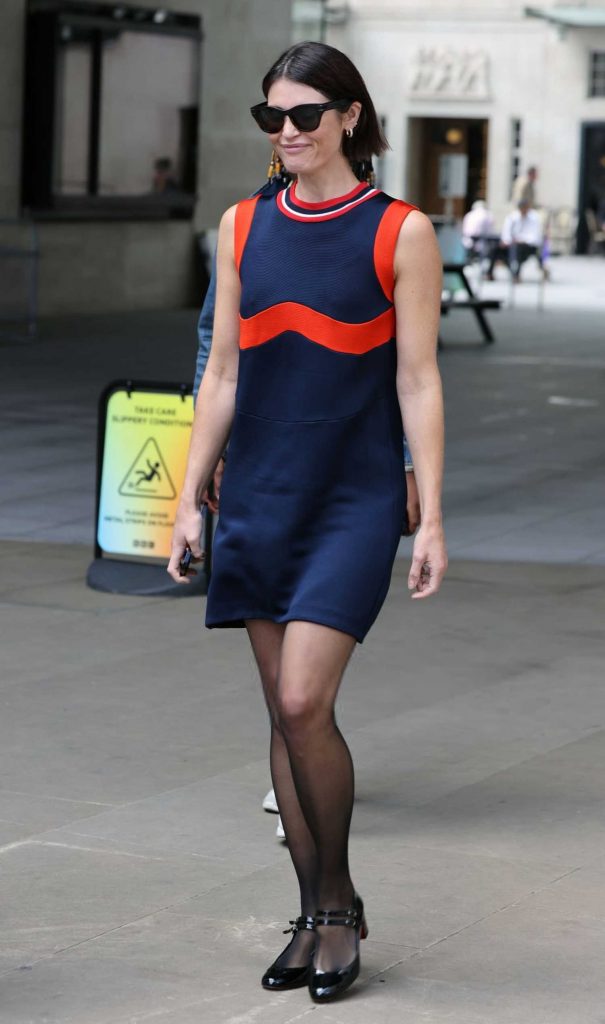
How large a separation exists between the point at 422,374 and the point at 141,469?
474 cm

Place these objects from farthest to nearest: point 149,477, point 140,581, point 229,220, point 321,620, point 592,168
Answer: point 592,168, point 149,477, point 140,581, point 229,220, point 321,620

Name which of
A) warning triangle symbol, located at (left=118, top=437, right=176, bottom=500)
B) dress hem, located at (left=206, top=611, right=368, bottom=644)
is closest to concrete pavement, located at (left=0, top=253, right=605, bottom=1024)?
warning triangle symbol, located at (left=118, top=437, right=176, bottom=500)

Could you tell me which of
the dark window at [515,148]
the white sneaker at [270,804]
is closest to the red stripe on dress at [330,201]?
the white sneaker at [270,804]

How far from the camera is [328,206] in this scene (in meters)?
4.05

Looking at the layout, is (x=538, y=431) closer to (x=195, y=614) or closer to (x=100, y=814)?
(x=195, y=614)

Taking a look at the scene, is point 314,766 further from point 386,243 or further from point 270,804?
point 270,804

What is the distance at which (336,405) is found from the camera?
4031mm

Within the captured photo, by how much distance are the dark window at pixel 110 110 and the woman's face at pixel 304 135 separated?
20.0 metres

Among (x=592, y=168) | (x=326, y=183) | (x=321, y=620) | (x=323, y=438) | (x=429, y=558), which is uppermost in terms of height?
(x=592, y=168)

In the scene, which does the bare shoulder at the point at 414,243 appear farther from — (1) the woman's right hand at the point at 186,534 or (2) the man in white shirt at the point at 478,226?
(2) the man in white shirt at the point at 478,226

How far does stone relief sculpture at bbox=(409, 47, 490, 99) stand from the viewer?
5031cm

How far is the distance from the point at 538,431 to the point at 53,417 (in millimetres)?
3666

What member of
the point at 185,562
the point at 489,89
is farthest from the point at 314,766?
the point at 489,89

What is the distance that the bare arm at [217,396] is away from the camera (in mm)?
4191
